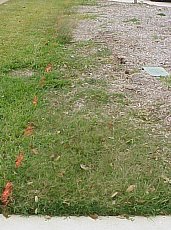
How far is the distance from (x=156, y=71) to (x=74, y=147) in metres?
2.65

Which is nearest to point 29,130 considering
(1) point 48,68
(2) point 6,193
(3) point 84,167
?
(3) point 84,167

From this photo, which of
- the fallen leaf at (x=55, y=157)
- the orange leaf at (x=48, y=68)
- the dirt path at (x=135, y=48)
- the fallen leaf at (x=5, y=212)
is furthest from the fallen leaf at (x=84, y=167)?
the orange leaf at (x=48, y=68)

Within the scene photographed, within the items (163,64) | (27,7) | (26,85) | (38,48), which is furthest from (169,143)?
(27,7)

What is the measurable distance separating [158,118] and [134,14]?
27.2 ft

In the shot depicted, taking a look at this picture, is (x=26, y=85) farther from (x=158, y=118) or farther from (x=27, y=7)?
(x=27, y=7)

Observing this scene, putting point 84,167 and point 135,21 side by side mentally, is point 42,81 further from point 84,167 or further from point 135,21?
point 135,21

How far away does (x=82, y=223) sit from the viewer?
225cm

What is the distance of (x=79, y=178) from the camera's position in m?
2.62

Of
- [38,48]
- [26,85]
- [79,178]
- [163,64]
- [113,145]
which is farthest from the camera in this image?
[38,48]

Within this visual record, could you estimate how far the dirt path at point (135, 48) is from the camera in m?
4.17

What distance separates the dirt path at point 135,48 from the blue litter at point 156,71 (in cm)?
10

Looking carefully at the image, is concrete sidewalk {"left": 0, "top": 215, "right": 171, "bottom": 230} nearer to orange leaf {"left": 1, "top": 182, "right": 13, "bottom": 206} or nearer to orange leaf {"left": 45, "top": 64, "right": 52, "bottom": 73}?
orange leaf {"left": 1, "top": 182, "right": 13, "bottom": 206}

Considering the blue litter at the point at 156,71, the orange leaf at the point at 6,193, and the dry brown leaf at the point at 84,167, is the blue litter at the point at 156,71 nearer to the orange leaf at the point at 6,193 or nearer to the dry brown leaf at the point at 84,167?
the dry brown leaf at the point at 84,167

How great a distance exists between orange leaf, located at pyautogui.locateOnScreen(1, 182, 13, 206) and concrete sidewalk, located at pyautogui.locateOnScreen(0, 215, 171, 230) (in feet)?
0.36
